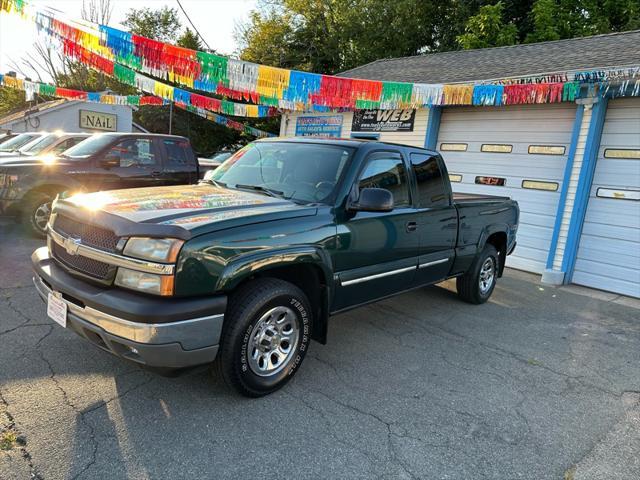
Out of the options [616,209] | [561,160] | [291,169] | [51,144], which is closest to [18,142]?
[51,144]

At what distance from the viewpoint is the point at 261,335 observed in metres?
3.12

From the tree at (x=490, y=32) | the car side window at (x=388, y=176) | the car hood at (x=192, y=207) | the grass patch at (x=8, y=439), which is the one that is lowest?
the grass patch at (x=8, y=439)

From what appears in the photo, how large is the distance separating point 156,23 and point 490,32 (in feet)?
100

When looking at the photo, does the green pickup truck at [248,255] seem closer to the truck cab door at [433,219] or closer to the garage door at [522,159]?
the truck cab door at [433,219]

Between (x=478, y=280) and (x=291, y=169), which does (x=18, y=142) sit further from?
(x=478, y=280)

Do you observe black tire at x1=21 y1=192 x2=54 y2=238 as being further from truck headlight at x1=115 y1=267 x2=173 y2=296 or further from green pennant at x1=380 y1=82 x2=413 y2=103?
green pennant at x1=380 y1=82 x2=413 y2=103

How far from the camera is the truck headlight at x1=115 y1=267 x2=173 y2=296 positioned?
2.61 m

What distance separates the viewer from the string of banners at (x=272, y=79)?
5.96 meters

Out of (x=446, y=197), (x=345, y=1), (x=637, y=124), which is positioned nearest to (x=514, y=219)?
(x=446, y=197)

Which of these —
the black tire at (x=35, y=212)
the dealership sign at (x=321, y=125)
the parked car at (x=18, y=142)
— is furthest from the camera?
the dealership sign at (x=321, y=125)

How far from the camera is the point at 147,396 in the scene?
3.08 meters

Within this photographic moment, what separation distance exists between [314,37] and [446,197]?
2495 centimetres

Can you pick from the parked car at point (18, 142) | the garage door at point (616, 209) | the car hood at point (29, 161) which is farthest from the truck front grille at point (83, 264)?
the garage door at point (616, 209)

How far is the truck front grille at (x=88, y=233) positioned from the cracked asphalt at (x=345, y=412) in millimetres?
1010
